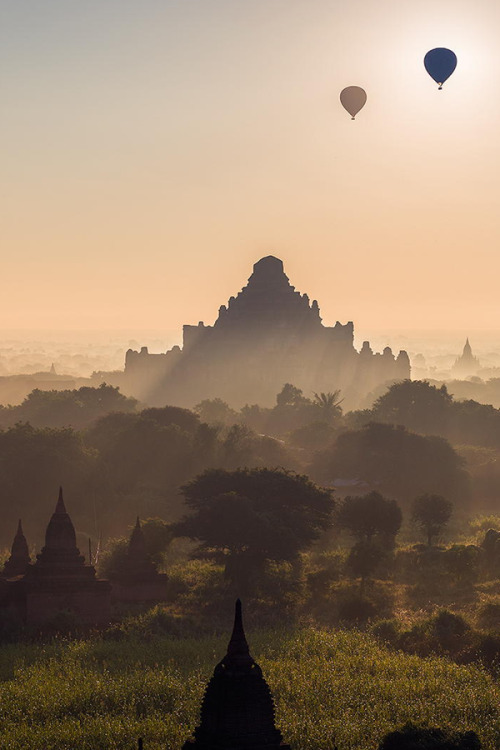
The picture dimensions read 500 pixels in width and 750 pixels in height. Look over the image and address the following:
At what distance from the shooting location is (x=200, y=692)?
36188mm

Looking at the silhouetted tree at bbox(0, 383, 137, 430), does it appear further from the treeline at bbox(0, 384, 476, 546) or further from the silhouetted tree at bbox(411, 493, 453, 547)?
the silhouetted tree at bbox(411, 493, 453, 547)

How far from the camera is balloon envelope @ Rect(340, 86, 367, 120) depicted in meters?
76.7

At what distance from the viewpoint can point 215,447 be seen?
8019 cm

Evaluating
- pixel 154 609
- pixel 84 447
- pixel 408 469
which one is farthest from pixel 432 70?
pixel 154 609

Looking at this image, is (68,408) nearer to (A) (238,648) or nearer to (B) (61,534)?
(B) (61,534)

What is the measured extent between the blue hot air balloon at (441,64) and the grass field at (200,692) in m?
38.9

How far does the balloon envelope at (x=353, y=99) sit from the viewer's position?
3019 inches

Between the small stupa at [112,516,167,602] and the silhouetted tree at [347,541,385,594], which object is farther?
the silhouetted tree at [347,541,385,594]

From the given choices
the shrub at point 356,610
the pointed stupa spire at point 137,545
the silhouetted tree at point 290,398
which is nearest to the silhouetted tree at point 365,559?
the shrub at point 356,610

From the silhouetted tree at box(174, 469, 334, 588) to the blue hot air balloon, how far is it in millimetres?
27819

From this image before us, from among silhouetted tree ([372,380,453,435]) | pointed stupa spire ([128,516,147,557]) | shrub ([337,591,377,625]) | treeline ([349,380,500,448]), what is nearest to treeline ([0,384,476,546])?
treeline ([349,380,500,448])

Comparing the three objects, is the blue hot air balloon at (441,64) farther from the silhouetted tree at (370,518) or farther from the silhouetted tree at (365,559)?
the silhouetted tree at (365,559)

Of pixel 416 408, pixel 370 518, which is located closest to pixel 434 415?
pixel 416 408

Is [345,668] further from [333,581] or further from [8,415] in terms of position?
[8,415]
